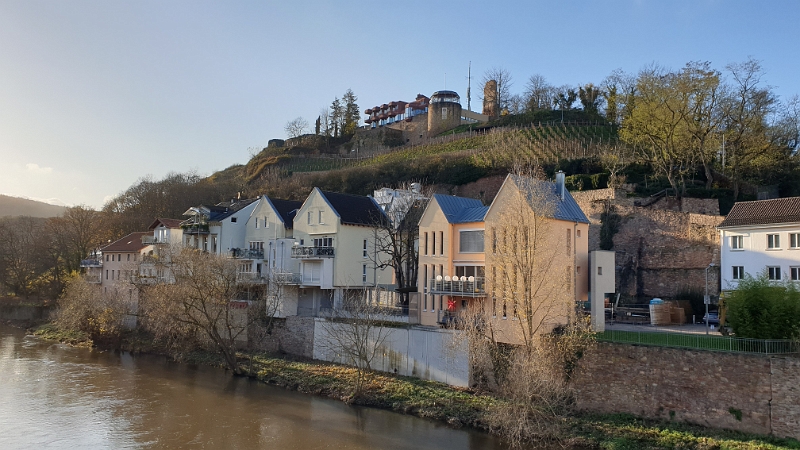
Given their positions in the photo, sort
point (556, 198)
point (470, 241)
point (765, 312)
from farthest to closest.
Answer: point (470, 241) → point (556, 198) → point (765, 312)

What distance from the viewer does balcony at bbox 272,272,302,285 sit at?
35.2 metres

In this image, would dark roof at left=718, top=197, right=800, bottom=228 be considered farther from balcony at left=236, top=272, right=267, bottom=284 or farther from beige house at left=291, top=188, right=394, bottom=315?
balcony at left=236, top=272, right=267, bottom=284

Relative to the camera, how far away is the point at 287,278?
36062 mm

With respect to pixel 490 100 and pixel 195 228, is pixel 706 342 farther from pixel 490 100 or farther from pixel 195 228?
pixel 490 100

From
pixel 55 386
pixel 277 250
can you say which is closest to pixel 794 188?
pixel 277 250

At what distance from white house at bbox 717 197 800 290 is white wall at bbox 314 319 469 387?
15567mm

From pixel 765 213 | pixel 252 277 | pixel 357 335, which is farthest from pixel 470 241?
pixel 252 277

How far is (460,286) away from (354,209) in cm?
1270

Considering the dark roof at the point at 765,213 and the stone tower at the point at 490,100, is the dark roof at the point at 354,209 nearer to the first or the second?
the dark roof at the point at 765,213

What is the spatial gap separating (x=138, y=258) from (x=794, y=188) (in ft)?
167

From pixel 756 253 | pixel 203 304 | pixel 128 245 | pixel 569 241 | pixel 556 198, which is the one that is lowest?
pixel 203 304

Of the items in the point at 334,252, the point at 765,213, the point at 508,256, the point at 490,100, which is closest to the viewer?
the point at 508,256

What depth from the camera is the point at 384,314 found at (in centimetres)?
2945

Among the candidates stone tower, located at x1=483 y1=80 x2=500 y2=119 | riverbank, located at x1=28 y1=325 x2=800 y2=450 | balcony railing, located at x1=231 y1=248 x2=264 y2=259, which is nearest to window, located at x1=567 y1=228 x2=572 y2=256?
riverbank, located at x1=28 y1=325 x2=800 y2=450
